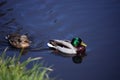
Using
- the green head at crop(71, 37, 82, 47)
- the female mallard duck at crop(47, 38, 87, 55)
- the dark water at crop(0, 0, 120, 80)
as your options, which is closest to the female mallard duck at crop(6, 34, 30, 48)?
the dark water at crop(0, 0, 120, 80)

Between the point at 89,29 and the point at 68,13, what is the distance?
1.63 metres

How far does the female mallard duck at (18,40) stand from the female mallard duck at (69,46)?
0.81 m

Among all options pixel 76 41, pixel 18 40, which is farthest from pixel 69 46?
pixel 18 40

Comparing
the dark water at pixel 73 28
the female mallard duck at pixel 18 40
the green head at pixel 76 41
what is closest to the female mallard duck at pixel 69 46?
the green head at pixel 76 41

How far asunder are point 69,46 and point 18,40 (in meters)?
Result: 1.88

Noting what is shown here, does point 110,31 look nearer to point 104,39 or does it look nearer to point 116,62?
point 104,39

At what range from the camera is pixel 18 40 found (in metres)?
13.8

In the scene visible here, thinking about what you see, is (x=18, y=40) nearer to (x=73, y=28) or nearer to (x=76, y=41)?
(x=76, y=41)

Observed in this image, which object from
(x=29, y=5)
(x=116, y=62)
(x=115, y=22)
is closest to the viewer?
(x=116, y=62)

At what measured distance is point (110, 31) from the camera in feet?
47.1

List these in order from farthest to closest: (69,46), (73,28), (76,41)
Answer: (73,28), (69,46), (76,41)

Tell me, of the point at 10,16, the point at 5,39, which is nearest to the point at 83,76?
the point at 5,39

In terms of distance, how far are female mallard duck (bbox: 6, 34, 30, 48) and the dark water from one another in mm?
283

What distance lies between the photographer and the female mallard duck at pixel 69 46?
13539 millimetres
